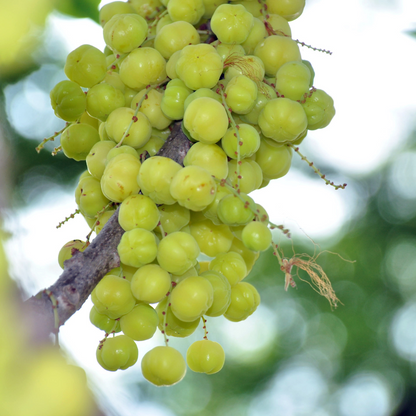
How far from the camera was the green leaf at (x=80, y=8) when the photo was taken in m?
0.71

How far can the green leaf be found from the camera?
71cm

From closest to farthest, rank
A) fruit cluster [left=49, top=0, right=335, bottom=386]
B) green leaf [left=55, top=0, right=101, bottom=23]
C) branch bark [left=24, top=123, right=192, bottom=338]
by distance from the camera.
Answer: branch bark [left=24, top=123, right=192, bottom=338]
fruit cluster [left=49, top=0, right=335, bottom=386]
green leaf [left=55, top=0, right=101, bottom=23]

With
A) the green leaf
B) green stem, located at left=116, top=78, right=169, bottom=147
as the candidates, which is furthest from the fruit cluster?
the green leaf

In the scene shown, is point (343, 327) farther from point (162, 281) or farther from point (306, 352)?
point (162, 281)

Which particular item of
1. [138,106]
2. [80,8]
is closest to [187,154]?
[138,106]

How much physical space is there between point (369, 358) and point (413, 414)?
0.81ft

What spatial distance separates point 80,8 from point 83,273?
52 cm

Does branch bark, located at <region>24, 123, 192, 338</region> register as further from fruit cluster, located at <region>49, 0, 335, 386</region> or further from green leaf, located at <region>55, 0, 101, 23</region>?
green leaf, located at <region>55, 0, 101, 23</region>

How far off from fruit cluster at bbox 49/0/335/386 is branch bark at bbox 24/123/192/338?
0.02 m

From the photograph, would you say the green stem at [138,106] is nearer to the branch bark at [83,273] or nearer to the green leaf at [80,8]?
the branch bark at [83,273]

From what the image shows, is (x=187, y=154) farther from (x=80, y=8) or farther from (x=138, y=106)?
(x=80, y=8)

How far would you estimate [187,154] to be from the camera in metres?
0.50

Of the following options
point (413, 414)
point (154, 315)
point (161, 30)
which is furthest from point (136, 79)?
point (413, 414)

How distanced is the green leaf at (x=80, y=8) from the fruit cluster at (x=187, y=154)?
0.38 feet
